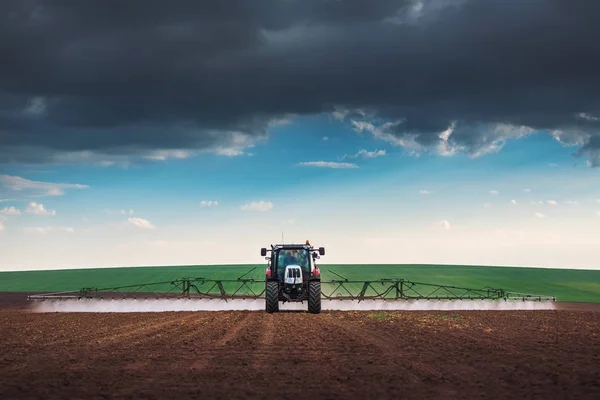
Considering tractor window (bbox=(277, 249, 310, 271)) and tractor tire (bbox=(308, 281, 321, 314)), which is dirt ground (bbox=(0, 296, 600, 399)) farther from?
tractor window (bbox=(277, 249, 310, 271))

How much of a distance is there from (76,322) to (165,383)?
18255mm

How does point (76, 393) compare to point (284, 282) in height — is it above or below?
below

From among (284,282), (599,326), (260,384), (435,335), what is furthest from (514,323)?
(260,384)

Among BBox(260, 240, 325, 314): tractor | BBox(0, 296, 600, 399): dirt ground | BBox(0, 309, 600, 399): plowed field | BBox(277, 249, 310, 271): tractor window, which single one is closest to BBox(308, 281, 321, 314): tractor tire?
BBox(260, 240, 325, 314): tractor

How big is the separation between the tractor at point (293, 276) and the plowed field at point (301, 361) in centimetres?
565

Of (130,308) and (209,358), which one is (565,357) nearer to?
(209,358)

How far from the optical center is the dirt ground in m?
13.0

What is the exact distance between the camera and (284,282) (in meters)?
34.2

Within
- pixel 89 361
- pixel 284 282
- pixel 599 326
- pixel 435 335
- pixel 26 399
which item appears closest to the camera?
pixel 26 399

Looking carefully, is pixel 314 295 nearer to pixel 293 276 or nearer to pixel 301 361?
pixel 293 276

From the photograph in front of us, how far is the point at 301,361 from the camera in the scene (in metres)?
16.7

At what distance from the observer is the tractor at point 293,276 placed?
33844 millimetres

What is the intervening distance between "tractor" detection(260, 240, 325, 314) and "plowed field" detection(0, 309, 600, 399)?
565cm

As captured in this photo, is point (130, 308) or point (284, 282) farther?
point (130, 308)
